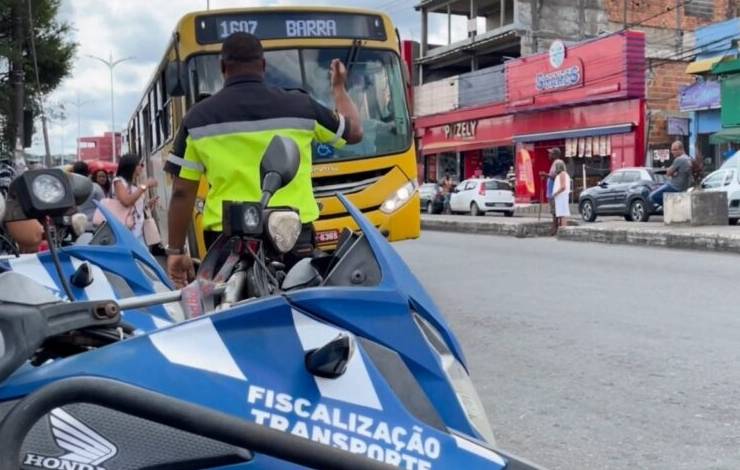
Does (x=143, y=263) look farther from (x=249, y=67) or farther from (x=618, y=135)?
(x=618, y=135)

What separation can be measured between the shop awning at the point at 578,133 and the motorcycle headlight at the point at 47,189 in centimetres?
3048

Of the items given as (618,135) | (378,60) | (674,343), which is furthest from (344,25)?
(618,135)

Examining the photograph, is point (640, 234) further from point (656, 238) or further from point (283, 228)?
point (283, 228)

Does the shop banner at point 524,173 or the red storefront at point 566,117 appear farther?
the shop banner at point 524,173

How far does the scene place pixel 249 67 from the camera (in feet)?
11.4

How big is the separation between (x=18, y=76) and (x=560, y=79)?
21.1 metres

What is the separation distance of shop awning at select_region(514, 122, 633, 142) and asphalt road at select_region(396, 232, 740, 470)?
19326mm

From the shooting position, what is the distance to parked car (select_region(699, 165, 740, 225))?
19.2 meters

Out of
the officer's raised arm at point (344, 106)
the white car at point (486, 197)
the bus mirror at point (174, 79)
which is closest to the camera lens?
the officer's raised arm at point (344, 106)

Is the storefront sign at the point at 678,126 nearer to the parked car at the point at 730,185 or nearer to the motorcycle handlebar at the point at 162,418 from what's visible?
the parked car at the point at 730,185

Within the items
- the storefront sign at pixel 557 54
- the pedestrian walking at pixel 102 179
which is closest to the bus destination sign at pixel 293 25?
the pedestrian walking at pixel 102 179

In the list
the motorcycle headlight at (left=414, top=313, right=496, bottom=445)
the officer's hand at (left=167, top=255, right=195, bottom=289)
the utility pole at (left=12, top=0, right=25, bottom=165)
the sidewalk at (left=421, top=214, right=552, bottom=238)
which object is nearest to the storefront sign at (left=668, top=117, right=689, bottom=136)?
the sidewalk at (left=421, top=214, right=552, bottom=238)

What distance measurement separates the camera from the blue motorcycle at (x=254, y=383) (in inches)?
63.6

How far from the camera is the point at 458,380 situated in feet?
7.00
